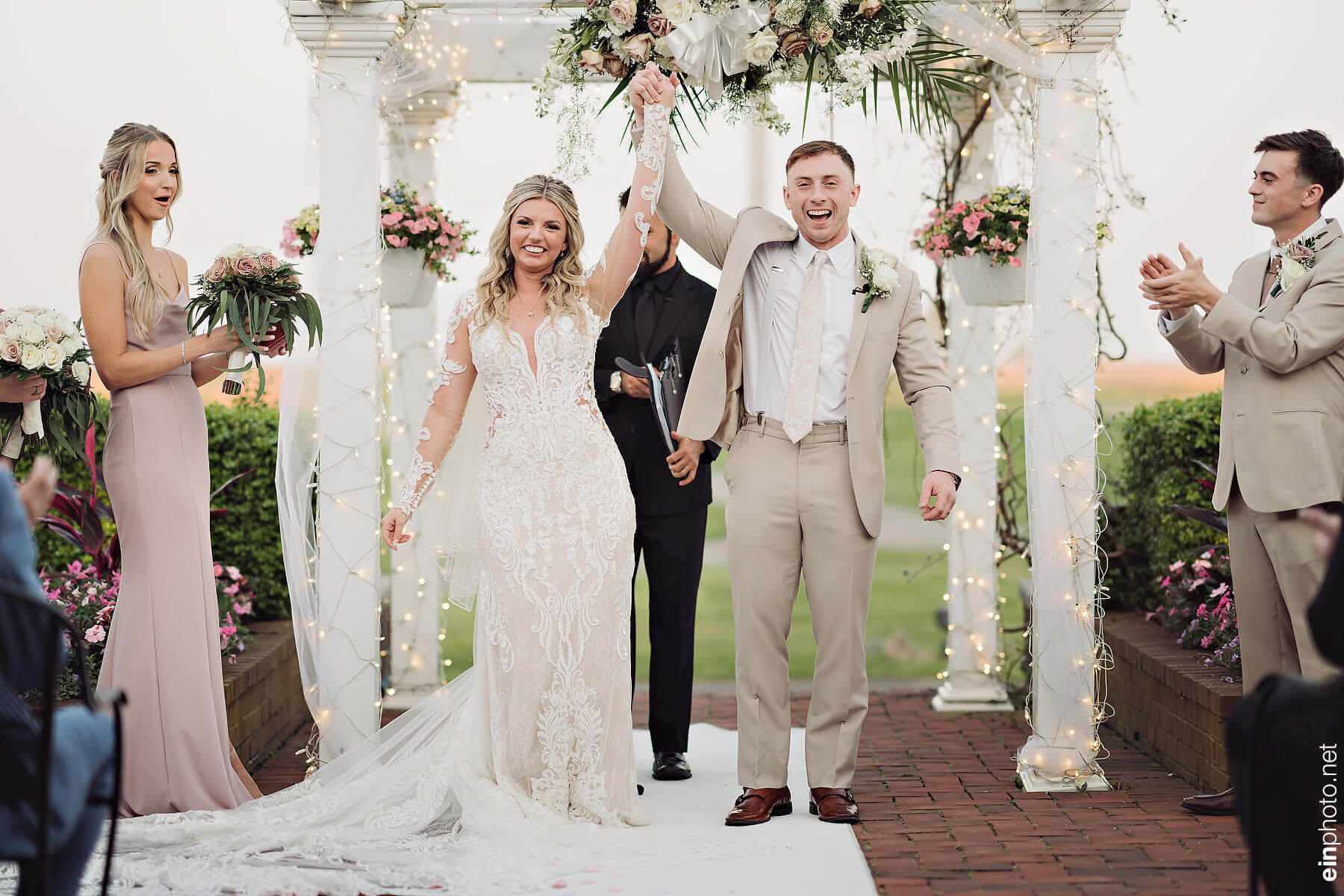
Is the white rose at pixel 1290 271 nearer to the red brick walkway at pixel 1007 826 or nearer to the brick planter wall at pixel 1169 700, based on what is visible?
the brick planter wall at pixel 1169 700

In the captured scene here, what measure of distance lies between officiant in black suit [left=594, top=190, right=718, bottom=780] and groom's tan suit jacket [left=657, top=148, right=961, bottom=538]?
56 cm

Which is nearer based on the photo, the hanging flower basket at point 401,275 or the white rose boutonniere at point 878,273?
the white rose boutonniere at point 878,273

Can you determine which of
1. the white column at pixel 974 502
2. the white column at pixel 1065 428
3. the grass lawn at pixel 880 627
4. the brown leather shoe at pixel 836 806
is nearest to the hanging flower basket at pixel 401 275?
the white column at pixel 974 502

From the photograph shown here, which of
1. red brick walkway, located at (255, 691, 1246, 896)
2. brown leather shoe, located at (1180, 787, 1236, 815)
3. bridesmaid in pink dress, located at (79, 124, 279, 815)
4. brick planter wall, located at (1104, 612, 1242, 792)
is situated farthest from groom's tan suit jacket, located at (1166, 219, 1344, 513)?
bridesmaid in pink dress, located at (79, 124, 279, 815)

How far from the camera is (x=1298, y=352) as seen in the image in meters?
3.89

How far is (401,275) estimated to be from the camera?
545 centimetres

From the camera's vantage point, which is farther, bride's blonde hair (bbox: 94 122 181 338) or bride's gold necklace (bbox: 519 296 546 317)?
bride's gold necklace (bbox: 519 296 546 317)

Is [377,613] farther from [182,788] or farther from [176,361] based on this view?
[176,361]

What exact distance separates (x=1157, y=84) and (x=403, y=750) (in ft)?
22.4

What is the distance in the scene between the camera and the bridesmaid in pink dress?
398cm

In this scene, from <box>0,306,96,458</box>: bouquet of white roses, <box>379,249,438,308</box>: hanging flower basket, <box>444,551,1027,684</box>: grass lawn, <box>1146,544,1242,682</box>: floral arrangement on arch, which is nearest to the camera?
<box>0,306,96,458</box>: bouquet of white roses

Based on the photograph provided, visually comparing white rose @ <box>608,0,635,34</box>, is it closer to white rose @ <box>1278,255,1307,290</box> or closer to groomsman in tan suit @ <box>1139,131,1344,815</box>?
groomsman in tan suit @ <box>1139,131,1344,815</box>

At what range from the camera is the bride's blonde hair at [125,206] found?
3994 mm

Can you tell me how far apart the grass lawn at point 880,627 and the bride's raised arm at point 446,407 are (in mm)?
5607
